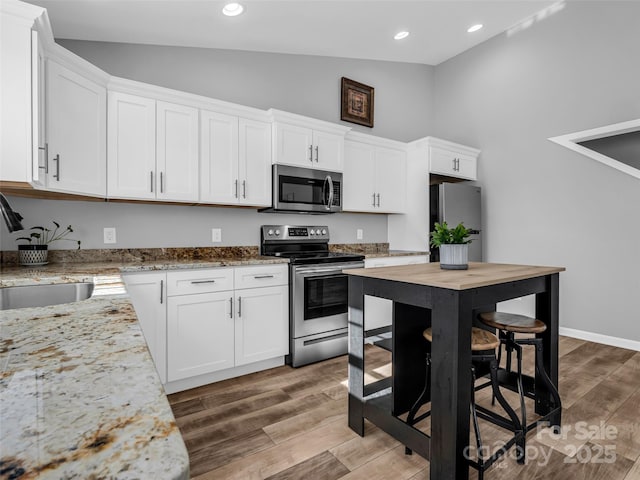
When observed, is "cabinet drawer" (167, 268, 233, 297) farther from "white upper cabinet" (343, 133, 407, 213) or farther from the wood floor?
"white upper cabinet" (343, 133, 407, 213)

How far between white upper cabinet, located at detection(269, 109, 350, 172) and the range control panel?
25.6 inches

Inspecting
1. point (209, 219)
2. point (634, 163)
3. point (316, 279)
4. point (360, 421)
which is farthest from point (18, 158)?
point (634, 163)

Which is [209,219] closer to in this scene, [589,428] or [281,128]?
[281,128]

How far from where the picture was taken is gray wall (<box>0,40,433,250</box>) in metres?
2.64

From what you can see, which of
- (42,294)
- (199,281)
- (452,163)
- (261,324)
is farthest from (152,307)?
(452,163)

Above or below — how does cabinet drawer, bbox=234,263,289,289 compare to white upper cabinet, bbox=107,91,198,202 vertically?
below

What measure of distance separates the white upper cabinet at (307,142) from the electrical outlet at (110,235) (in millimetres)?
1428

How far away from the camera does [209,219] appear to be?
3117 mm

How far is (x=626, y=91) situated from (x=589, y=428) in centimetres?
311

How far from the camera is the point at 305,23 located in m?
3.11

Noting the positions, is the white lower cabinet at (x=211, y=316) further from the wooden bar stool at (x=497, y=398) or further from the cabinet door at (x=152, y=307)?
the wooden bar stool at (x=497, y=398)

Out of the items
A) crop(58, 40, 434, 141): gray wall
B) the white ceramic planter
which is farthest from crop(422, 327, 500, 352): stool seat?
crop(58, 40, 434, 141): gray wall

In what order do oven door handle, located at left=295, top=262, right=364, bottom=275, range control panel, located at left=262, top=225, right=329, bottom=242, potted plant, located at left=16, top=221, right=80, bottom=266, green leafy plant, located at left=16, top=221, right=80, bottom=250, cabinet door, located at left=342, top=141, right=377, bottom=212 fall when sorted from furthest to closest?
cabinet door, located at left=342, top=141, right=377, bottom=212
range control panel, located at left=262, top=225, right=329, bottom=242
oven door handle, located at left=295, top=262, right=364, bottom=275
green leafy plant, located at left=16, top=221, right=80, bottom=250
potted plant, located at left=16, top=221, right=80, bottom=266

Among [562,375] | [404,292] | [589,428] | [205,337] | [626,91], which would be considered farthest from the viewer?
[626,91]
